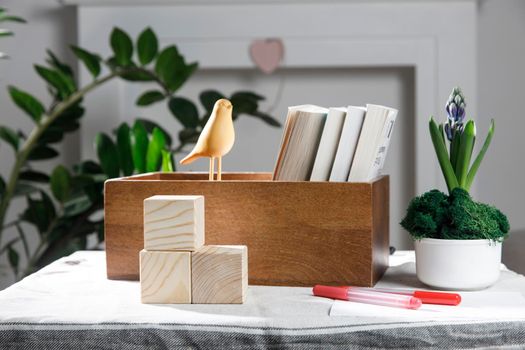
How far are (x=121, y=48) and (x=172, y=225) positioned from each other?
1.31 metres

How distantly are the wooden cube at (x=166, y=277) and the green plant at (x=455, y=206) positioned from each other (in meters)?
0.29

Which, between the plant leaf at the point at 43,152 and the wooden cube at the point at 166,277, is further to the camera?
the plant leaf at the point at 43,152

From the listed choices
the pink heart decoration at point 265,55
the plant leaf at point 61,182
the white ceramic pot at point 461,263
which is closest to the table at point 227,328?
the white ceramic pot at point 461,263

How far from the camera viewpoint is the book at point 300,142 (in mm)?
983

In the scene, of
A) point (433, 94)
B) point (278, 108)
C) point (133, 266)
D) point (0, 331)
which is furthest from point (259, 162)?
point (0, 331)

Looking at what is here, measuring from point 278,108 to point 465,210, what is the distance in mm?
1428

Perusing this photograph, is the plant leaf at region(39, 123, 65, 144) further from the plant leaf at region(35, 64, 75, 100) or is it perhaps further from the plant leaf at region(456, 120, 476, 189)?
the plant leaf at region(456, 120, 476, 189)

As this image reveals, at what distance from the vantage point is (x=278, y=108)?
233cm

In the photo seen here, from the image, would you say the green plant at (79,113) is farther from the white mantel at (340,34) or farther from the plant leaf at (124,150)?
the white mantel at (340,34)

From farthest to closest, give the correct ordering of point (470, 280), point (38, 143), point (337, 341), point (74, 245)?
point (38, 143) < point (74, 245) < point (470, 280) < point (337, 341)

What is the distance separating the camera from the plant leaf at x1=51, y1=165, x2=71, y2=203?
199 centimetres

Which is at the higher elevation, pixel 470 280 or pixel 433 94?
pixel 433 94

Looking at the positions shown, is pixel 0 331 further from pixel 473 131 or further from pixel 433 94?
pixel 433 94

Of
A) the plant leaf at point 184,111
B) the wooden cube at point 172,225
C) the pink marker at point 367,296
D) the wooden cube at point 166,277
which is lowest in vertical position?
the pink marker at point 367,296
